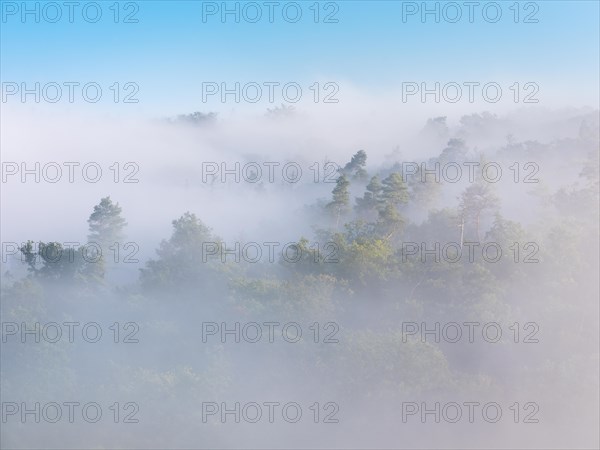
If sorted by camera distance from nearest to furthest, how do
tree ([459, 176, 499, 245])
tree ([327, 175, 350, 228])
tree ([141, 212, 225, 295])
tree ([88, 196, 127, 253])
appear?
1. tree ([141, 212, 225, 295])
2. tree ([459, 176, 499, 245])
3. tree ([88, 196, 127, 253])
4. tree ([327, 175, 350, 228])

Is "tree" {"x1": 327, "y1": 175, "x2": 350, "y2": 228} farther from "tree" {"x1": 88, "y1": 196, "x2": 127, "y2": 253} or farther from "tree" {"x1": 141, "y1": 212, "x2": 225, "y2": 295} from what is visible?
"tree" {"x1": 88, "y1": 196, "x2": 127, "y2": 253}

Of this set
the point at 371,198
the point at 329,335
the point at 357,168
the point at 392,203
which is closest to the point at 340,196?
the point at 371,198

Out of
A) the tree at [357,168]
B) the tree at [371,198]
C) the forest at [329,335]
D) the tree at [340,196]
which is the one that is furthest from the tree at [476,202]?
the tree at [357,168]

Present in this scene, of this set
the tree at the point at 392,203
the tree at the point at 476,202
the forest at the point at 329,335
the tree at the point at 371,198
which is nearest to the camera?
the forest at the point at 329,335

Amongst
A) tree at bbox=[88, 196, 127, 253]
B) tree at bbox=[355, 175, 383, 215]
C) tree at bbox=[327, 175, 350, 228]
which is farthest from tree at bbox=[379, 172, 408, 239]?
tree at bbox=[88, 196, 127, 253]

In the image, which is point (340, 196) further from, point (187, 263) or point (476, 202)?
point (187, 263)

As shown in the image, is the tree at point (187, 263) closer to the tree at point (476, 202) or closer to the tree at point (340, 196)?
the tree at point (340, 196)

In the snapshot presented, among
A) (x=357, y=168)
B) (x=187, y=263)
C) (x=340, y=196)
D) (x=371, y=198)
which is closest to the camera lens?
(x=187, y=263)

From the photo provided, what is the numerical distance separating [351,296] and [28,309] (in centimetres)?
1320

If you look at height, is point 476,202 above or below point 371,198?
below

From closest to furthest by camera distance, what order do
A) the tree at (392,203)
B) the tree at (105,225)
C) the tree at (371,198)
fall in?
the tree at (392,203)
the tree at (105,225)
the tree at (371,198)

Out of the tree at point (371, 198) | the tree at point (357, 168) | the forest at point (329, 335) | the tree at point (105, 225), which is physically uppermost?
the tree at point (357, 168)

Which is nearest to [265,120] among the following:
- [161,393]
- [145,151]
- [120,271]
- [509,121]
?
[145,151]

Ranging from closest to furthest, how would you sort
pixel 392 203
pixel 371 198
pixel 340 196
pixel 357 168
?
pixel 392 203
pixel 371 198
pixel 340 196
pixel 357 168
